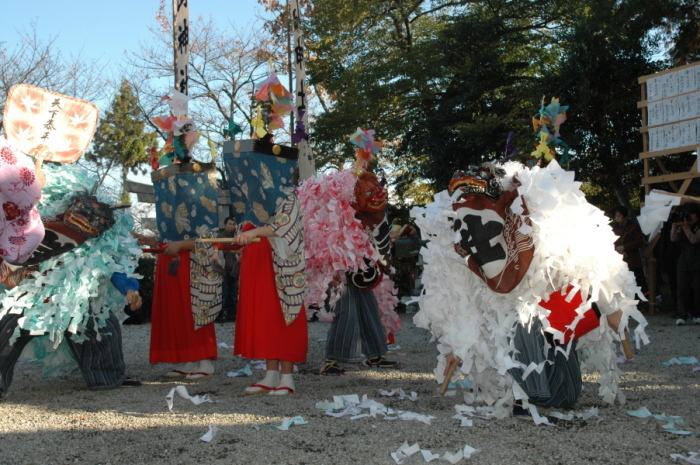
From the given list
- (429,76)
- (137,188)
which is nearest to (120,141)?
(429,76)

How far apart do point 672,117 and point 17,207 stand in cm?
740

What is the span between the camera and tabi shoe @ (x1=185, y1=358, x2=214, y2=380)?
529 centimetres

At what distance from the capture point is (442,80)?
14.7 meters

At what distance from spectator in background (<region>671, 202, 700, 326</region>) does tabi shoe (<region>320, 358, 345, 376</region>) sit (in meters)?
4.72

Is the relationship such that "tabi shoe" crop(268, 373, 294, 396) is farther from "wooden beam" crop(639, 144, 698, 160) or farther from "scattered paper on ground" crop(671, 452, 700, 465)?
"wooden beam" crop(639, 144, 698, 160)

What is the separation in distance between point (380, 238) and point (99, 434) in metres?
2.79

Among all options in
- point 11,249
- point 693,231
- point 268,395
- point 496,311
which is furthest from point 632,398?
point 693,231

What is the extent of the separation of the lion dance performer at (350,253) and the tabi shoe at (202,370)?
0.91m

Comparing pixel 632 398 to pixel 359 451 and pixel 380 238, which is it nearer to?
pixel 359 451

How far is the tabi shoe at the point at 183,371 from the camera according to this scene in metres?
5.27

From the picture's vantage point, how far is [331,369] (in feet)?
17.5

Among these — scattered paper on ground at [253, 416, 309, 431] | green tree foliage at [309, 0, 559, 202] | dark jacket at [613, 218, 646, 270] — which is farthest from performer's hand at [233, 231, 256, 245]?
green tree foliage at [309, 0, 559, 202]

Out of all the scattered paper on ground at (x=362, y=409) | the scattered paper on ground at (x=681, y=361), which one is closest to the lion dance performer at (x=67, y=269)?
the scattered paper on ground at (x=362, y=409)

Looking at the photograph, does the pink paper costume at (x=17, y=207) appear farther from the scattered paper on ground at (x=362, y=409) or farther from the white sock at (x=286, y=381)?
the scattered paper on ground at (x=362, y=409)
